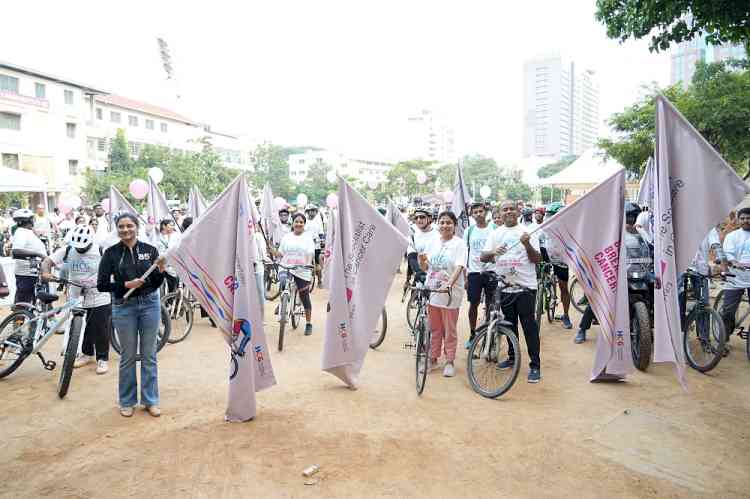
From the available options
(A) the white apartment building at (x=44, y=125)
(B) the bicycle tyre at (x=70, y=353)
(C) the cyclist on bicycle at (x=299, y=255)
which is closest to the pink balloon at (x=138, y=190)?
(C) the cyclist on bicycle at (x=299, y=255)

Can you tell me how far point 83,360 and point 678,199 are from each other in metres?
6.74

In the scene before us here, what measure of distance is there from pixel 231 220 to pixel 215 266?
44 cm

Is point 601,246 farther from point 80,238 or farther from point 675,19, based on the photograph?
point 80,238

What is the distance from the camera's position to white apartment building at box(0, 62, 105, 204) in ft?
113

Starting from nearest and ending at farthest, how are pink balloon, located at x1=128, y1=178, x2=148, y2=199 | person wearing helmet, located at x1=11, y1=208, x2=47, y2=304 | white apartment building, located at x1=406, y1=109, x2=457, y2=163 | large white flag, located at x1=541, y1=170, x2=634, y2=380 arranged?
large white flag, located at x1=541, y1=170, x2=634, y2=380
person wearing helmet, located at x1=11, y1=208, x2=47, y2=304
pink balloon, located at x1=128, y1=178, x2=148, y2=199
white apartment building, located at x1=406, y1=109, x2=457, y2=163

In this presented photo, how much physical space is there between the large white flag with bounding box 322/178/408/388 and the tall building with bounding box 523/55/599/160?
155868mm

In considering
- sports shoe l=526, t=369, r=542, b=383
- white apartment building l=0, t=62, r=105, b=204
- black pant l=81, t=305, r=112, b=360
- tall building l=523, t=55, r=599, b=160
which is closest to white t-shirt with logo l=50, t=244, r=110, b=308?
black pant l=81, t=305, r=112, b=360

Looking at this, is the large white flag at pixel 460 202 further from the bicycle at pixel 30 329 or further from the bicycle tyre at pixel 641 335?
the bicycle at pixel 30 329

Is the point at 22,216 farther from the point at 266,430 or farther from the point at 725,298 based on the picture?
the point at 725,298

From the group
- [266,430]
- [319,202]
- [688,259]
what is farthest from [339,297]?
[319,202]

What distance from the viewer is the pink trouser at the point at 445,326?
622 centimetres

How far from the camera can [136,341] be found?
507 cm

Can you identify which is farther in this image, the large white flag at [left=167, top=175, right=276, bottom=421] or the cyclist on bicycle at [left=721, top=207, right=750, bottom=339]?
the cyclist on bicycle at [left=721, top=207, right=750, bottom=339]

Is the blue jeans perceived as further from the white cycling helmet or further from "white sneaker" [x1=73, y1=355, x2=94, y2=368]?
"white sneaker" [x1=73, y1=355, x2=94, y2=368]
